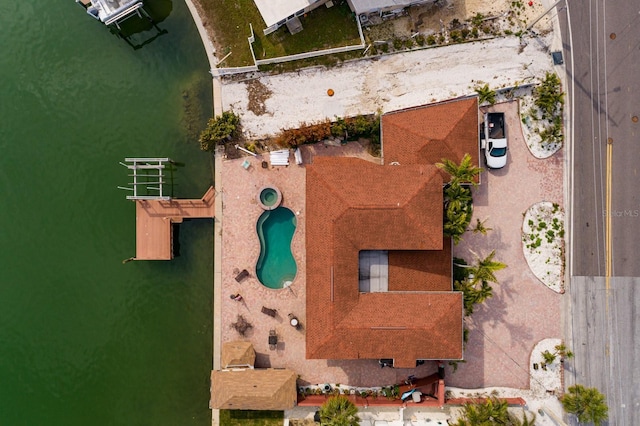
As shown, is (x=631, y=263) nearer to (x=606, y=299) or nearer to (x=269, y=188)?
(x=606, y=299)

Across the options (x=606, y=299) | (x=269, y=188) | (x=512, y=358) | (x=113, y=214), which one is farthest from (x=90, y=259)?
(x=606, y=299)

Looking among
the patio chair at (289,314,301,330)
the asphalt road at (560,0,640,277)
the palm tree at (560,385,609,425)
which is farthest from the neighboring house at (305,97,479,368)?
the asphalt road at (560,0,640,277)

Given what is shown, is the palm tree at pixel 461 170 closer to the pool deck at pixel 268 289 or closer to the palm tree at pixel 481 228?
the palm tree at pixel 481 228

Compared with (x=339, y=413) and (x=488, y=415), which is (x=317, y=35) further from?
(x=488, y=415)

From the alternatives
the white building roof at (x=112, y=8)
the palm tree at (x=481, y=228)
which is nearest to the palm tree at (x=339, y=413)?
the palm tree at (x=481, y=228)

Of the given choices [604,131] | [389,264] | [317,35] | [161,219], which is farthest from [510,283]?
[161,219]

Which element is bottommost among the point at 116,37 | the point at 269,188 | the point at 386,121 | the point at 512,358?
the point at 512,358

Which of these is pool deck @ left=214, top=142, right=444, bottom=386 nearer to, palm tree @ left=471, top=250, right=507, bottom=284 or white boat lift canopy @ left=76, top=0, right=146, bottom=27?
palm tree @ left=471, top=250, right=507, bottom=284
